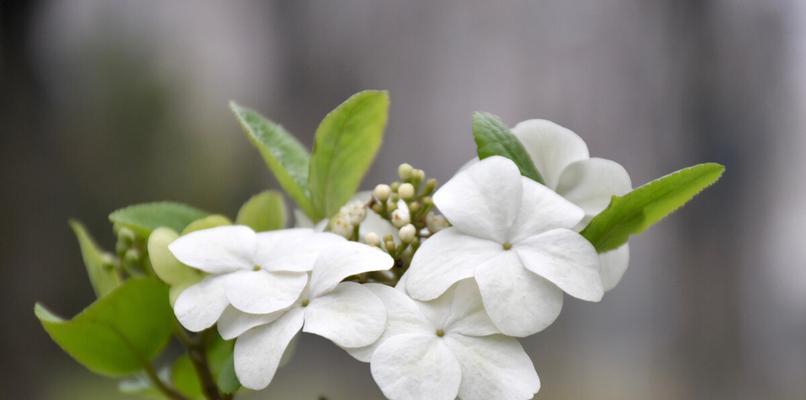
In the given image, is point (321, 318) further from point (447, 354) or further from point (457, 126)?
point (457, 126)

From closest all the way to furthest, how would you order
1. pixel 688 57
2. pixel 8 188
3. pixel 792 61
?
pixel 792 61, pixel 688 57, pixel 8 188

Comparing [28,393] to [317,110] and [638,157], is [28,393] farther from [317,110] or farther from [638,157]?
[638,157]

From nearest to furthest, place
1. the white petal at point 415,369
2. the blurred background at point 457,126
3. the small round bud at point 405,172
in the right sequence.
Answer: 1. the white petal at point 415,369
2. the small round bud at point 405,172
3. the blurred background at point 457,126

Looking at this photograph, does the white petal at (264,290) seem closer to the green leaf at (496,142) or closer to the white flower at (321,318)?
the white flower at (321,318)

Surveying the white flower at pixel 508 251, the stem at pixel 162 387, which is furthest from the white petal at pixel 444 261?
the stem at pixel 162 387

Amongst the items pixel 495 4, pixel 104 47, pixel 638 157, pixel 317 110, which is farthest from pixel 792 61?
pixel 104 47

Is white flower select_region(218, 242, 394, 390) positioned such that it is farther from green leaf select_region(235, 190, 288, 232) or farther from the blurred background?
the blurred background

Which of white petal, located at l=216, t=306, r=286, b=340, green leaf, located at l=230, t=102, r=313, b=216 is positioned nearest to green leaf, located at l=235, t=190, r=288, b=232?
green leaf, located at l=230, t=102, r=313, b=216
